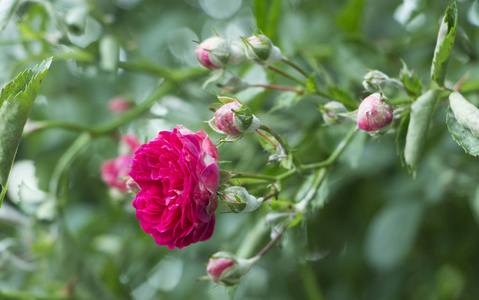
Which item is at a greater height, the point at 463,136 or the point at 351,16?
the point at 463,136

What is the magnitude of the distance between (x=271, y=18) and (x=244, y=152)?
1.05ft

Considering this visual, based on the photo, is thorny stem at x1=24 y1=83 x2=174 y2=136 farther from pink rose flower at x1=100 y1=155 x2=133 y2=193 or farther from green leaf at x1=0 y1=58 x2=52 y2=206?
green leaf at x1=0 y1=58 x2=52 y2=206

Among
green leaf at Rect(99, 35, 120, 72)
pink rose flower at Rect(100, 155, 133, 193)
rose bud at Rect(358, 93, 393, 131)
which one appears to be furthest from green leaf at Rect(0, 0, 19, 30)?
rose bud at Rect(358, 93, 393, 131)

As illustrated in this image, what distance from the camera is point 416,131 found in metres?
0.54

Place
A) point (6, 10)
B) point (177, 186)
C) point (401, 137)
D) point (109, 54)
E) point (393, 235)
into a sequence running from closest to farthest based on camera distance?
point (177, 186) → point (401, 137) → point (6, 10) → point (109, 54) → point (393, 235)

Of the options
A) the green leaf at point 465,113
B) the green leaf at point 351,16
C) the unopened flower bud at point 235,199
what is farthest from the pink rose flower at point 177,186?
the green leaf at point 351,16

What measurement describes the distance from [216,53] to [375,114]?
0.20 meters

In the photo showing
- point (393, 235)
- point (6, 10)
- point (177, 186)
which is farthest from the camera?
point (393, 235)

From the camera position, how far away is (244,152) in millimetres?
1091

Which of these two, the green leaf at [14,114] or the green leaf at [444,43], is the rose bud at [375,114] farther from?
the green leaf at [14,114]

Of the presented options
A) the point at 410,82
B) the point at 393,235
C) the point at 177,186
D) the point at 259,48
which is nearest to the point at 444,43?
the point at 410,82

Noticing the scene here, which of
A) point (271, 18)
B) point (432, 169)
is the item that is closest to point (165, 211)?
point (271, 18)

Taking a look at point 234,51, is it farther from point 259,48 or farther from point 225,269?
point 225,269

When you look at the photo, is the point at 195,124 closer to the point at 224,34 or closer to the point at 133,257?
the point at 133,257
